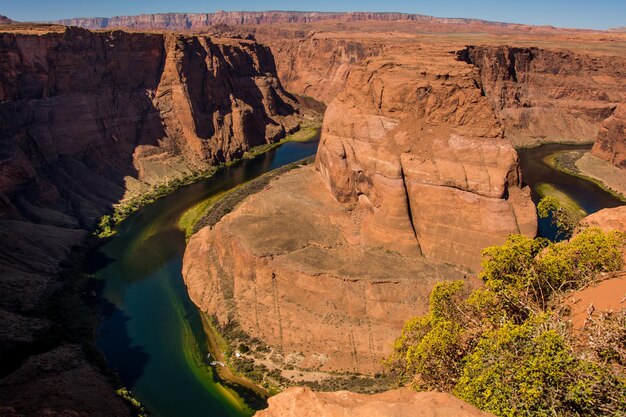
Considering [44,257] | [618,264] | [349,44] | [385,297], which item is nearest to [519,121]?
[349,44]

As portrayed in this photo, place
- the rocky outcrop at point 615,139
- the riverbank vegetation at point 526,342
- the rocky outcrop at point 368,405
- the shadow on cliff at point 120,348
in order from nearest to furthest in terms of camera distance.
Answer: the riverbank vegetation at point 526,342
the rocky outcrop at point 368,405
the shadow on cliff at point 120,348
the rocky outcrop at point 615,139

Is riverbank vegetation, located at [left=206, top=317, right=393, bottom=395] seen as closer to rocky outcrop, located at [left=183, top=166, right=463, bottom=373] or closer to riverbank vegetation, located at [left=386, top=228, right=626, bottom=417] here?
rocky outcrop, located at [left=183, top=166, right=463, bottom=373]

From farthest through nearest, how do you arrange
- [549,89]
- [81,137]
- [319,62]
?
1. [319,62]
2. [549,89]
3. [81,137]

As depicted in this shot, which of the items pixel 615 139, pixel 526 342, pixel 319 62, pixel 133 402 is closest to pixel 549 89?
pixel 615 139

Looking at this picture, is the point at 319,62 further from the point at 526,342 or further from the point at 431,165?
the point at 526,342

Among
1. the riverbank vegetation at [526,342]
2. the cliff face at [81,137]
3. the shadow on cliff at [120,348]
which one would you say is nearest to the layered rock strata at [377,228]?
the shadow on cliff at [120,348]

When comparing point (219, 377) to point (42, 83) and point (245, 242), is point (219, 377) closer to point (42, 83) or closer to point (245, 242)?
point (245, 242)

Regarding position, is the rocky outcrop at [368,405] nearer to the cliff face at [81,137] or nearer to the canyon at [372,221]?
the cliff face at [81,137]
